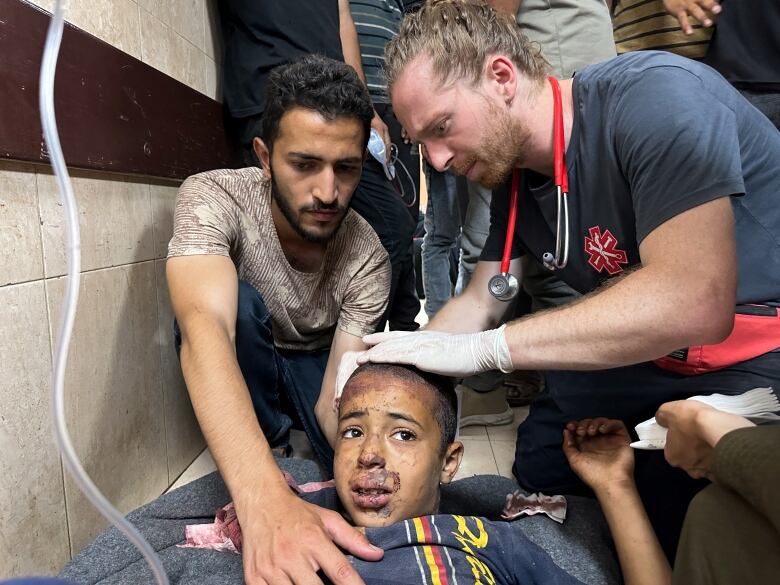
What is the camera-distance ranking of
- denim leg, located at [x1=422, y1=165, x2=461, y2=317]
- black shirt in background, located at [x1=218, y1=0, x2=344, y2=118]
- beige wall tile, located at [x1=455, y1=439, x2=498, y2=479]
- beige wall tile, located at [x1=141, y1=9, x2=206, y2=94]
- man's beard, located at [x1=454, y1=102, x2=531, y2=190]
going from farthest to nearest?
denim leg, located at [x1=422, y1=165, x2=461, y2=317] → black shirt in background, located at [x1=218, y1=0, x2=344, y2=118] → beige wall tile, located at [x1=455, y1=439, x2=498, y2=479] → beige wall tile, located at [x1=141, y1=9, x2=206, y2=94] → man's beard, located at [x1=454, y1=102, x2=531, y2=190]

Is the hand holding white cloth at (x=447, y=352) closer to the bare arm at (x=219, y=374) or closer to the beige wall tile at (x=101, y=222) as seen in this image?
the bare arm at (x=219, y=374)

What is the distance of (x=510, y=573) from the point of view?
106 centimetres

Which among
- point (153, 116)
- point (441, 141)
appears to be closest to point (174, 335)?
point (153, 116)

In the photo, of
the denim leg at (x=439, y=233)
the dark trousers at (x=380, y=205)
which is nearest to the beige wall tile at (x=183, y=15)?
the dark trousers at (x=380, y=205)

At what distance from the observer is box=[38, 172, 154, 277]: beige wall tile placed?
124 centimetres

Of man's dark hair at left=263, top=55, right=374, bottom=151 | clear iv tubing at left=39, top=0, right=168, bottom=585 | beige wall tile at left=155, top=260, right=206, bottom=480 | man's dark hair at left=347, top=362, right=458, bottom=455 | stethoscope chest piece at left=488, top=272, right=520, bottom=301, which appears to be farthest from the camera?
beige wall tile at left=155, top=260, right=206, bottom=480

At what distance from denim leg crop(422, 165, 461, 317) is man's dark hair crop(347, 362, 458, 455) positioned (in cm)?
112

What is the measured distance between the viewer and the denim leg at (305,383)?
6.11ft

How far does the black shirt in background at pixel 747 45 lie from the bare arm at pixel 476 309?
0.76 metres

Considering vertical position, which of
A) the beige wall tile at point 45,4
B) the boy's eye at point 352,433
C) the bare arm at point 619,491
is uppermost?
the beige wall tile at point 45,4

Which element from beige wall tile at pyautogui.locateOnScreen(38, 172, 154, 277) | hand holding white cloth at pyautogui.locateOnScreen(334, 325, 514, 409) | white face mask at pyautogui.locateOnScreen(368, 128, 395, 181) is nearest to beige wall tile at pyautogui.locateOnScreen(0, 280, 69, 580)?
beige wall tile at pyautogui.locateOnScreen(38, 172, 154, 277)

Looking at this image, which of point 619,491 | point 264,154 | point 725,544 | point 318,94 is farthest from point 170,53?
point 725,544

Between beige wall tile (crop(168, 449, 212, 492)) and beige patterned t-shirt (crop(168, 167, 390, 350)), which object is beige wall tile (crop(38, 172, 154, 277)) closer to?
beige patterned t-shirt (crop(168, 167, 390, 350))

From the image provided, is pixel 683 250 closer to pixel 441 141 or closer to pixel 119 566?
pixel 441 141
